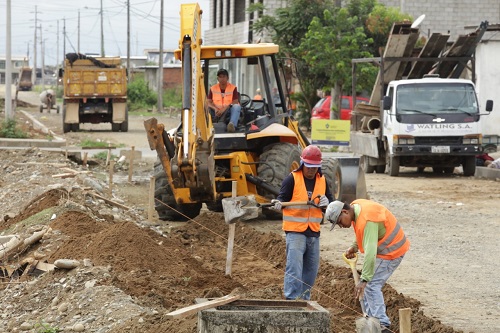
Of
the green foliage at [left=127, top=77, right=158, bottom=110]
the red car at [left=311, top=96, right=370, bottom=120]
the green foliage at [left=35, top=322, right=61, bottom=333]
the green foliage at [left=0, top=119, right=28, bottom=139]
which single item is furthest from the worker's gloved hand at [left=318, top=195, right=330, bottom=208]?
the green foliage at [left=127, top=77, right=158, bottom=110]

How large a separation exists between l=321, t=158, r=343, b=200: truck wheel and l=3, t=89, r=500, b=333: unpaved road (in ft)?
2.53

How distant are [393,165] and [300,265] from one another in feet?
48.9

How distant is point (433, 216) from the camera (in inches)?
673

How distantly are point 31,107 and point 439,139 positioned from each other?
46.0 m

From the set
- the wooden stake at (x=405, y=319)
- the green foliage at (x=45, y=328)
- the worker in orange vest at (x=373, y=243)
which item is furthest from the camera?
the green foliage at (x=45, y=328)

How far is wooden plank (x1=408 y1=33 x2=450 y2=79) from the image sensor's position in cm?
2495

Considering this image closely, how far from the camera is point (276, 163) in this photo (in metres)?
15.3

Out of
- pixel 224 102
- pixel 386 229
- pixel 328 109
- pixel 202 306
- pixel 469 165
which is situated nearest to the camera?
pixel 202 306

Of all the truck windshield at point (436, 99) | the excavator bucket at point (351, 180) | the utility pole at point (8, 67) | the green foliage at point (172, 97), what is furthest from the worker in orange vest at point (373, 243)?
the green foliage at point (172, 97)

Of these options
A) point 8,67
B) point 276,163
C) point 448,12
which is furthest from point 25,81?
point 276,163

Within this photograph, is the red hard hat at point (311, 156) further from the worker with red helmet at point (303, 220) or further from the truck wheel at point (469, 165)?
the truck wheel at point (469, 165)

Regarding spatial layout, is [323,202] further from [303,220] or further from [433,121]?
[433,121]

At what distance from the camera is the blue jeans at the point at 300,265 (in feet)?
31.0

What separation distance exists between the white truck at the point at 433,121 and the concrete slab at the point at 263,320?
16.2 m
